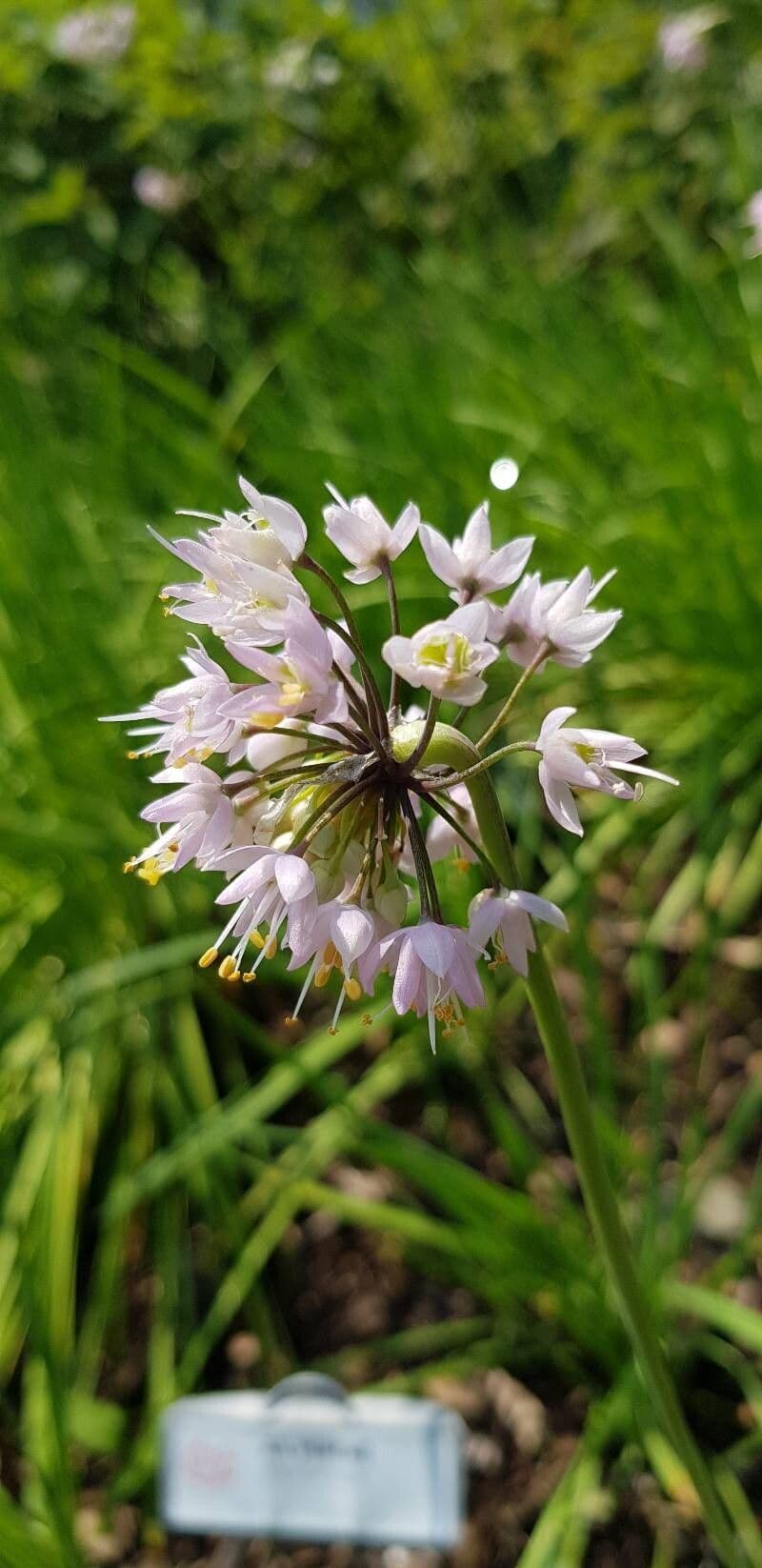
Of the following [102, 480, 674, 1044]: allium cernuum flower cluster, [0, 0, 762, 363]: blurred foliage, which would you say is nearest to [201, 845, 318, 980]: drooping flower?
[102, 480, 674, 1044]: allium cernuum flower cluster

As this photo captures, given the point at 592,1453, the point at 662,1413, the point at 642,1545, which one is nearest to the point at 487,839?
the point at 662,1413

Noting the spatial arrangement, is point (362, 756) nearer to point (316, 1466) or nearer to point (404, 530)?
point (404, 530)

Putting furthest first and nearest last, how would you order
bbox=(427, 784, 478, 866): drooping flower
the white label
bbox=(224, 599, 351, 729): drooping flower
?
the white label, bbox=(427, 784, 478, 866): drooping flower, bbox=(224, 599, 351, 729): drooping flower

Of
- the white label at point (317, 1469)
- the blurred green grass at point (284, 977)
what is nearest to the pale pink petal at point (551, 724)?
the blurred green grass at point (284, 977)

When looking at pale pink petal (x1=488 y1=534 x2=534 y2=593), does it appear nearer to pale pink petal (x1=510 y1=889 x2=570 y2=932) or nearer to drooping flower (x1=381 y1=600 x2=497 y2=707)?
drooping flower (x1=381 y1=600 x2=497 y2=707)

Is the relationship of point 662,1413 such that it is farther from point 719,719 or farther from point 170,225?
point 170,225

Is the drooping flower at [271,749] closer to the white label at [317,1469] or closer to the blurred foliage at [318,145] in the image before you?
the white label at [317,1469]

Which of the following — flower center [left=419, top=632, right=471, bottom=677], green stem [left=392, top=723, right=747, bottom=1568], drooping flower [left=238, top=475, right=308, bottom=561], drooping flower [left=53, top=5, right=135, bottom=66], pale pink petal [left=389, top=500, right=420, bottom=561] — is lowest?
green stem [left=392, top=723, right=747, bottom=1568]
